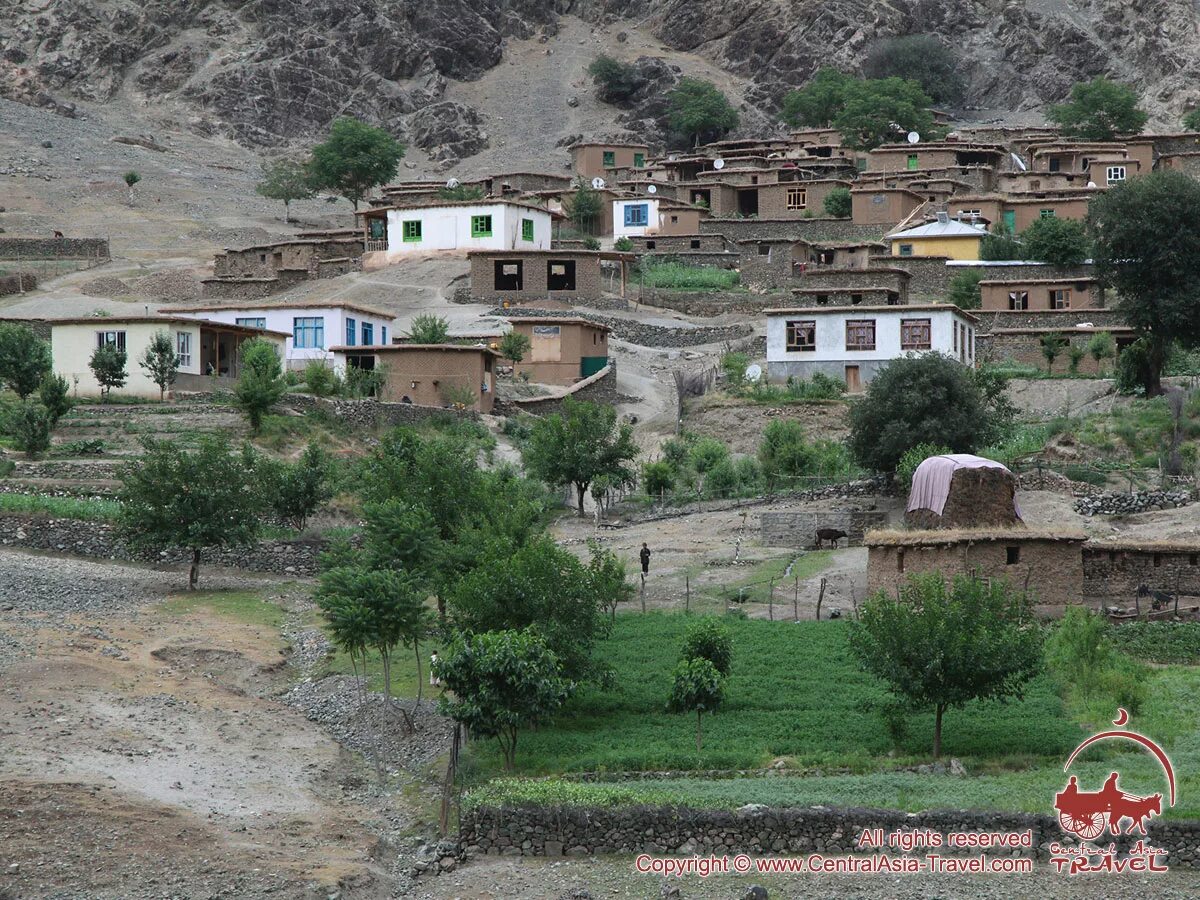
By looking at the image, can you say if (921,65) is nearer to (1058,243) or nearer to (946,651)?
(1058,243)

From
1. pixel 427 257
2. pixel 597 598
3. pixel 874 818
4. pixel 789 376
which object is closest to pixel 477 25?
pixel 427 257

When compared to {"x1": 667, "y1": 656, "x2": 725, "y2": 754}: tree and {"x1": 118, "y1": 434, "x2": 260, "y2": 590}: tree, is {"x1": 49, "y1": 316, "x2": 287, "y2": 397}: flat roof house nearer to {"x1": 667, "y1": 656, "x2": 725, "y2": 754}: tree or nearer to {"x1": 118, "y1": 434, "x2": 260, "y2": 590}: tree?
{"x1": 118, "y1": 434, "x2": 260, "y2": 590}: tree

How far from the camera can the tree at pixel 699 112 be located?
392 feet

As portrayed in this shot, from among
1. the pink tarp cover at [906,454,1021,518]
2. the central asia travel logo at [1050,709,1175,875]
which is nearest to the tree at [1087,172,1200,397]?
the pink tarp cover at [906,454,1021,518]

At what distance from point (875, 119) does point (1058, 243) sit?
3269cm

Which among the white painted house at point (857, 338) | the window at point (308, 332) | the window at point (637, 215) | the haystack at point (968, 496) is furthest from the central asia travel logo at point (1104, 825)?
the window at point (637, 215)

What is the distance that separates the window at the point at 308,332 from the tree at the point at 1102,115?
5351 centimetres

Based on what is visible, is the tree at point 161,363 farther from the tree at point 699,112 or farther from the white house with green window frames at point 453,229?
the tree at point 699,112

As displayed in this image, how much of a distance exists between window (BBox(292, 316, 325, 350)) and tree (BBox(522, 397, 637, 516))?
16486mm

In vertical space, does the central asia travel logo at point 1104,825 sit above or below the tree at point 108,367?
below

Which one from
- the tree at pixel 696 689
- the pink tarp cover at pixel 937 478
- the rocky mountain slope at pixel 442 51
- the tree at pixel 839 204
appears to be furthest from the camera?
the rocky mountain slope at pixel 442 51

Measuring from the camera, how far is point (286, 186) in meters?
101

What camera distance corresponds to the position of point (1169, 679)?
34.1 m

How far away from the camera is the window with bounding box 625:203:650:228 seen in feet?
292
